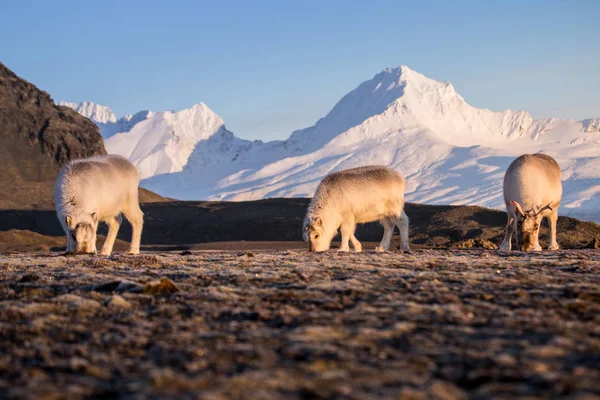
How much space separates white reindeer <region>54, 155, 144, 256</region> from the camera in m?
19.4

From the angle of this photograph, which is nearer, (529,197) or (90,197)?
(90,197)

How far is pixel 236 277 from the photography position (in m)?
11.8

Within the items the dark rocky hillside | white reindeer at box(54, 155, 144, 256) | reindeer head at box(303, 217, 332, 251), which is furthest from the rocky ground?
the dark rocky hillside

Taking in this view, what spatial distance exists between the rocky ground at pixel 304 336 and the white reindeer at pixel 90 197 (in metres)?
7.65

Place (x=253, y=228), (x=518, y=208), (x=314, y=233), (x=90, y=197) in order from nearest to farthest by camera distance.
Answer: (x=90, y=197) < (x=314, y=233) < (x=518, y=208) < (x=253, y=228)

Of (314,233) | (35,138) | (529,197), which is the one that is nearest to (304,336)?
(314,233)

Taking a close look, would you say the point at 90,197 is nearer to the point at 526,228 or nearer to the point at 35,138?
the point at 526,228

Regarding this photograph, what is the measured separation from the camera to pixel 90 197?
64.5ft

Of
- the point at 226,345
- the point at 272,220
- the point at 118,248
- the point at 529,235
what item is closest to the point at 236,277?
the point at 226,345

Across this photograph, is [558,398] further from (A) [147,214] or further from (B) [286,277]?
(A) [147,214]

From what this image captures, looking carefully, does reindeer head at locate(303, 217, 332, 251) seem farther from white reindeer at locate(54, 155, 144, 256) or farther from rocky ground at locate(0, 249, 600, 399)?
rocky ground at locate(0, 249, 600, 399)

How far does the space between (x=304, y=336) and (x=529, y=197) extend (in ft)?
59.3

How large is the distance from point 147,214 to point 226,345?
210 feet

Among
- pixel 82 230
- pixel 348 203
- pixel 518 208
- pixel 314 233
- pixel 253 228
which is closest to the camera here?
pixel 82 230
